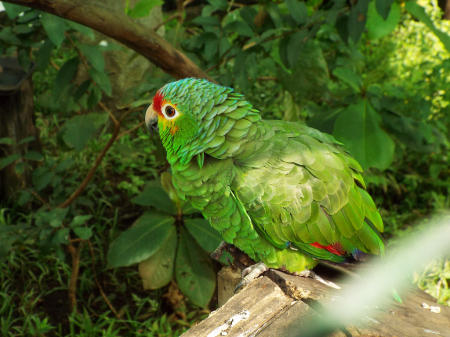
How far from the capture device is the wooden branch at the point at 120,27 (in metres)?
1.47

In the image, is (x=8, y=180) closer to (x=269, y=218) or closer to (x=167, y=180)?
(x=167, y=180)

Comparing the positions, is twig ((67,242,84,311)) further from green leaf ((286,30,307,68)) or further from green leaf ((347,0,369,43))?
green leaf ((347,0,369,43))

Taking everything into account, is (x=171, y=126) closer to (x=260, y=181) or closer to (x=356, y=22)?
(x=260, y=181)

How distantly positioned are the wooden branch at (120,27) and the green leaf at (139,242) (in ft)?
3.24

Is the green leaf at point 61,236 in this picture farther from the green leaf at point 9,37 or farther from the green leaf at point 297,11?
the green leaf at point 297,11

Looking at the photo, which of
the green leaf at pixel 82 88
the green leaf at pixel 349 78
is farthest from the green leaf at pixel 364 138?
the green leaf at pixel 82 88

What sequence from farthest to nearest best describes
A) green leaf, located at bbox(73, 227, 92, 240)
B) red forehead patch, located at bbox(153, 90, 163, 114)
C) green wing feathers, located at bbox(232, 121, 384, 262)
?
green leaf, located at bbox(73, 227, 92, 240)
red forehead patch, located at bbox(153, 90, 163, 114)
green wing feathers, located at bbox(232, 121, 384, 262)

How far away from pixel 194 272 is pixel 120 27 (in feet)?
4.69

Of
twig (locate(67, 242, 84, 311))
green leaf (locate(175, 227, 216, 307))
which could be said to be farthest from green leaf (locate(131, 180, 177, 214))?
twig (locate(67, 242, 84, 311))

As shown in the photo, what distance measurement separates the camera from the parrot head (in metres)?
1.26

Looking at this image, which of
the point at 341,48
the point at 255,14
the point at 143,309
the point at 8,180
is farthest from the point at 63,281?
the point at 341,48

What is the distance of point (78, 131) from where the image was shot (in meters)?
2.21

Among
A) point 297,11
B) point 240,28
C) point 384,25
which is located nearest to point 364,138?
point 297,11

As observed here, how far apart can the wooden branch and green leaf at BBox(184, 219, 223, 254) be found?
93cm
